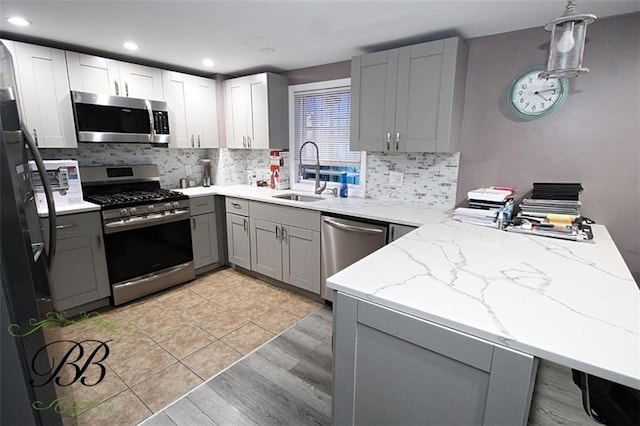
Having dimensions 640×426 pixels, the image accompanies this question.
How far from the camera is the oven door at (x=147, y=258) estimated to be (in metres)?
2.77

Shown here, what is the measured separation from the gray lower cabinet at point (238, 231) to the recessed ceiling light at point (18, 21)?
6.64 ft

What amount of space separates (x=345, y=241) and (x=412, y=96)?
1.26m

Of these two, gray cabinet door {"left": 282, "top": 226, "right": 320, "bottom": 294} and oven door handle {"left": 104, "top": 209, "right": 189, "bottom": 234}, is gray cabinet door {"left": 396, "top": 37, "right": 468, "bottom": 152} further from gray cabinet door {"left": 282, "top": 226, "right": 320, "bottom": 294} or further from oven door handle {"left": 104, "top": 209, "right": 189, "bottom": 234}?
oven door handle {"left": 104, "top": 209, "right": 189, "bottom": 234}

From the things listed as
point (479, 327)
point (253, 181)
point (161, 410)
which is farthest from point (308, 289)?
point (479, 327)

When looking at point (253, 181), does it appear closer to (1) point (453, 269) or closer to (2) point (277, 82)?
(2) point (277, 82)

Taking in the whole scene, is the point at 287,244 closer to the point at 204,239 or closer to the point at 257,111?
the point at 204,239

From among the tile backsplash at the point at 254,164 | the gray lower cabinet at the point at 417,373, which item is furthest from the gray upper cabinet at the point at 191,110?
the gray lower cabinet at the point at 417,373

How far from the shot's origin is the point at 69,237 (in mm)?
2482

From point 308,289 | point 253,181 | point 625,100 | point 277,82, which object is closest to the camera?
point 625,100

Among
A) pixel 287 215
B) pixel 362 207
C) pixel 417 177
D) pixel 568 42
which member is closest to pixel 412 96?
pixel 417 177

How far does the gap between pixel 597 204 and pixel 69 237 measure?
388 centimetres

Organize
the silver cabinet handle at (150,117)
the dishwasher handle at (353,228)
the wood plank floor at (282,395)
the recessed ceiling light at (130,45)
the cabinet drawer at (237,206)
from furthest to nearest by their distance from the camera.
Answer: the cabinet drawer at (237,206) < the silver cabinet handle at (150,117) < the recessed ceiling light at (130,45) < the dishwasher handle at (353,228) < the wood plank floor at (282,395)

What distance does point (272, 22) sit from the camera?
215cm

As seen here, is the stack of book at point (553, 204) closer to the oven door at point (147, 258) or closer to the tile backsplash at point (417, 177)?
the tile backsplash at point (417, 177)
